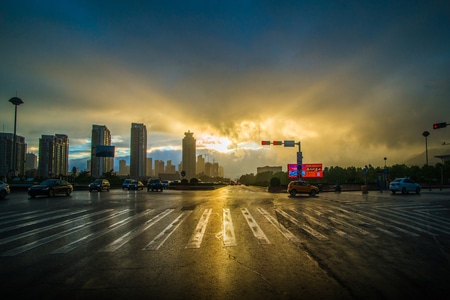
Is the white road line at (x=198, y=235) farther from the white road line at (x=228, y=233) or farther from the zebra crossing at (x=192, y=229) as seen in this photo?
the white road line at (x=228, y=233)

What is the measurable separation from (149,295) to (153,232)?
5579mm

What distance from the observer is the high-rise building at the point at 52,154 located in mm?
88812

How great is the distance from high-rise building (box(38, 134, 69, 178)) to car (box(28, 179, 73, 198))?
63.8 meters

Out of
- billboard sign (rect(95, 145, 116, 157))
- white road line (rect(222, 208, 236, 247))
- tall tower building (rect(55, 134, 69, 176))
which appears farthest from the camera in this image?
tall tower building (rect(55, 134, 69, 176))

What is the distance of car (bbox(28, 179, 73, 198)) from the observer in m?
26.8

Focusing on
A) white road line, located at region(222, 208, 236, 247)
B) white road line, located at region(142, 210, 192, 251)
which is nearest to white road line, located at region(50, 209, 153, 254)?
white road line, located at region(142, 210, 192, 251)

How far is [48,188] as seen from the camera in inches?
1078

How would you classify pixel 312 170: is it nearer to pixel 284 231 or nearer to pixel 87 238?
pixel 284 231

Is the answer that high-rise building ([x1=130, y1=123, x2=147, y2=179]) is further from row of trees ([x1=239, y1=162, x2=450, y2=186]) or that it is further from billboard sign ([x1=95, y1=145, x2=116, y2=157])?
billboard sign ([x1=95, y1=145, x2=116, y2=157])

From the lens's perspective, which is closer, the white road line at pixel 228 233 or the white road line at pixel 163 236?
the white road line at pixel 163 236

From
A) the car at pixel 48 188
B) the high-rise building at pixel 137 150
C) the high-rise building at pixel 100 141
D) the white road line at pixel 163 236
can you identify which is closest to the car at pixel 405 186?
the white road line at pixel 163 236

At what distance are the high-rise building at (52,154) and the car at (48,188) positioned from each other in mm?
63832

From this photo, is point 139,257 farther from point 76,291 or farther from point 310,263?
point 310,263

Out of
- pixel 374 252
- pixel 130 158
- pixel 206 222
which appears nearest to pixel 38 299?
pixel 374 252
